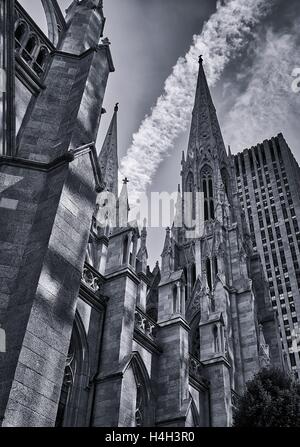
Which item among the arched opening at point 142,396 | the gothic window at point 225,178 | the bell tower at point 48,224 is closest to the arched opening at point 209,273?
the gothic window at point 225,178

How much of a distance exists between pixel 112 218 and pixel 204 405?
14.5m

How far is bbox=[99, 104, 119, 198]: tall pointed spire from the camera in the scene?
3666 centimetres

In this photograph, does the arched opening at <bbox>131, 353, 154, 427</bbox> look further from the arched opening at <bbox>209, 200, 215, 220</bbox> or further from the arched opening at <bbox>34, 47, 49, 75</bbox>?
the arched opening at <bbox>209, 200, 215, 220</bbox>

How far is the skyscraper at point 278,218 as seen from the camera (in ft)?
219

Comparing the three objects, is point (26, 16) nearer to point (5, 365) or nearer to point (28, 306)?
point (28, 306)

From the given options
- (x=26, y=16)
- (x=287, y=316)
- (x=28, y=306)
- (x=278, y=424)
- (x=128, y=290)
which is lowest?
(x=28, y=306)

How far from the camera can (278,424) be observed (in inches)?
743

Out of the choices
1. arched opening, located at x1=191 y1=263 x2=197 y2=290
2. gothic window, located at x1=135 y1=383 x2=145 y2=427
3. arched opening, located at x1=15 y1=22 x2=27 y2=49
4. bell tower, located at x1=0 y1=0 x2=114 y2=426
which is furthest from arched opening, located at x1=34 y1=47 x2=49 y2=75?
arched opening, located at x1=191 y1=263 x2=197 y2=290

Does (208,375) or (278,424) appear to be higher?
(208,375)

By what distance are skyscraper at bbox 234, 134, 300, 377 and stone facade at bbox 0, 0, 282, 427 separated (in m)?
36.9

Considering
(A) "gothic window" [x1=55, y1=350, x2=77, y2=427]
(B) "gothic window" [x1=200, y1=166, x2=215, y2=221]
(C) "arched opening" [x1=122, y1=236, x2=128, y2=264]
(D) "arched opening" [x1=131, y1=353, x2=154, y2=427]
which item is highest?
(B) "gothic window" [x1=200, y1=166, x2=215, y2=221]

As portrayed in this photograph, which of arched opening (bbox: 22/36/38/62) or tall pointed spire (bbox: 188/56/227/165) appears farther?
tall pointed spire (bbox: 188/56/227/165)
